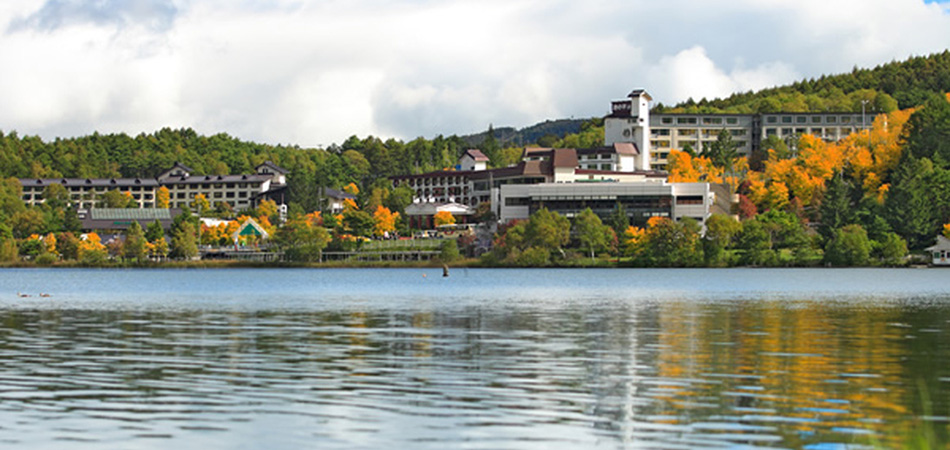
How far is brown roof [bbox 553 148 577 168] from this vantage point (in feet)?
530

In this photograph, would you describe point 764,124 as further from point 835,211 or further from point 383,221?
point 835,211

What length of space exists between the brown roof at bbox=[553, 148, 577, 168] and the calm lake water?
102622 mm

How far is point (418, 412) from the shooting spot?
2302 cm

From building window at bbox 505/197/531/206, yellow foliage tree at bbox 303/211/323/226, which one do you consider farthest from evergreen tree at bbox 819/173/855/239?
yellow foliage tree at bbox 303/211/323/226

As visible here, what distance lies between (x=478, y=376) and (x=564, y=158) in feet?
444

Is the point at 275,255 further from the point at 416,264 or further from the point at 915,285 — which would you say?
the point at 915,285

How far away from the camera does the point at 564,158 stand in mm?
A: 162750

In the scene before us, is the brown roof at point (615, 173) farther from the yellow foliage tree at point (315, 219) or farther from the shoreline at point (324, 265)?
the yellow foliage tree at point (315, 219)

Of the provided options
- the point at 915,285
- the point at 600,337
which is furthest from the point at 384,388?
the point at 915,285

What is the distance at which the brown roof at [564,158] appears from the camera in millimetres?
161500

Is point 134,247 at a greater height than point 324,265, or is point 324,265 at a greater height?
point 134,247

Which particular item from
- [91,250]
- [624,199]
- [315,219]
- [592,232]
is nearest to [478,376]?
[592,232]

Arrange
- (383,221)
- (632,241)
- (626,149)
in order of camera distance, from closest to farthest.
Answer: (632,241) < (383,221) < (626,149)

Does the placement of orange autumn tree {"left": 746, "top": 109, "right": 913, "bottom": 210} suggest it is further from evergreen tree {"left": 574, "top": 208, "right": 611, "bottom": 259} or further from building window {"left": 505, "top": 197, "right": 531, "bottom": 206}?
building window {"left": 505, "top": 197, "right": 531, "bottom": 206}
